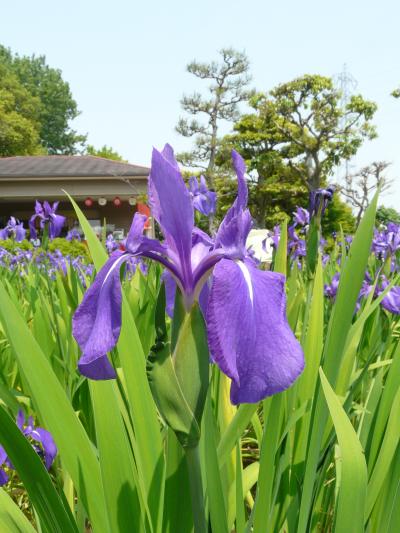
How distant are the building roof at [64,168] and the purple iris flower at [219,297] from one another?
19355 mm

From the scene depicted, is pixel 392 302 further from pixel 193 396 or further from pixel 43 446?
pixel 193 396

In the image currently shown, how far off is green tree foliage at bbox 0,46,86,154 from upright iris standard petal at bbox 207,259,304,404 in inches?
1849

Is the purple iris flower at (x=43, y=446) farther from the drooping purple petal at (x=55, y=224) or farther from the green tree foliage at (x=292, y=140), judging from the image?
the green tree foliage at (x=292, y=140)

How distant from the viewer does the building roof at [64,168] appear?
20609 mm

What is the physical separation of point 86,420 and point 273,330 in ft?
3.31

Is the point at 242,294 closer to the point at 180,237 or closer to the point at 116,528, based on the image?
the point at 180,237

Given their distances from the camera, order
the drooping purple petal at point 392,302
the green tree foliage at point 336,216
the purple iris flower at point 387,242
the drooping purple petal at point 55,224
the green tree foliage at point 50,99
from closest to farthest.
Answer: the drooping purple petal at point 392,302 < the purple iris flower at point 387,242 < the drooping purple petal at point 55,224 < the green tree foliage at point 336,216 < the green tree foliage at point 50,99

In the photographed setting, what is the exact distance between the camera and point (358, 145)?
25016mm

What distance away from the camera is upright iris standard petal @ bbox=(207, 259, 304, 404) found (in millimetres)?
544

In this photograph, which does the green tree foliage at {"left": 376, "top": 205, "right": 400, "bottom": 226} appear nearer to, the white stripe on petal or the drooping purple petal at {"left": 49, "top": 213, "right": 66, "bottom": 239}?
the drooping purple petal at {"left": 49, "top": 213, "right": 66, "bottom": 239}

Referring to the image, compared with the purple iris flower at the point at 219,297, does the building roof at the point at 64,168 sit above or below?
above

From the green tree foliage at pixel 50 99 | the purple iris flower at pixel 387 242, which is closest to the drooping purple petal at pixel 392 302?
the purple iris flower at pixel 387 242

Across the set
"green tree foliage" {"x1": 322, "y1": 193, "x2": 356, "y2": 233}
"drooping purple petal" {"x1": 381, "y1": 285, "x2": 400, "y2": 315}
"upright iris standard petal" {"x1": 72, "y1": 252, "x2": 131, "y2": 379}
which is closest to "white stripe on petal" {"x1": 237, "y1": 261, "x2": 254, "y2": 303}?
"upright iris standard petal" {"x1": 72, "y1": 252, "x2": 131, "y2": 379}

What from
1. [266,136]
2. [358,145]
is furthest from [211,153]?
[358,145]
